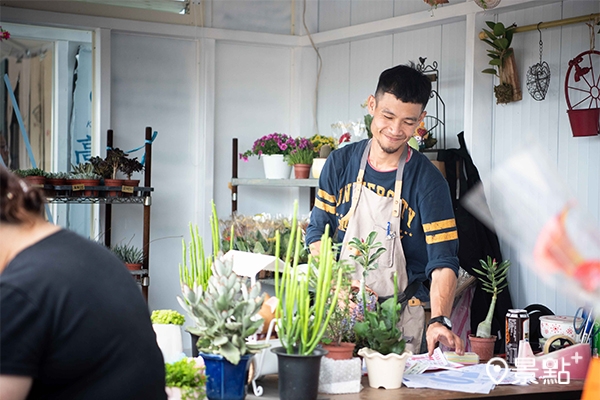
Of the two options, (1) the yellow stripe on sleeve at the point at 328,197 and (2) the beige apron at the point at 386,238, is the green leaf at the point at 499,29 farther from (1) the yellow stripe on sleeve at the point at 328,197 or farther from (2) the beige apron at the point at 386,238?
(1) the yellow stripe on sleeve at the point at 328,197

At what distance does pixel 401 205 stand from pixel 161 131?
299cm

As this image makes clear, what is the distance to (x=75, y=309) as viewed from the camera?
4.42 feet

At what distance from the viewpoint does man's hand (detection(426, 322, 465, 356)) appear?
2502mm

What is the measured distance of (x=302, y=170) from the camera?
206 inches

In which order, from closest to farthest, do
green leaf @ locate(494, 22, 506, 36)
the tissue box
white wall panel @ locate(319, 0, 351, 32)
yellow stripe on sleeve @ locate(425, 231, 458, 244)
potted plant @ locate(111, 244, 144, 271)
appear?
the tissue box
yellow stripe on sleeve @ locate(425, 231, 458, 244)
green leaf @ locate(494, 22, 506, 36)
potted plant @ locate(111, 244, 144, 271)
white wall panel @ locate(319, 0, 351, 32)

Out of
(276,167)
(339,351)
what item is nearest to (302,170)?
(276,167)

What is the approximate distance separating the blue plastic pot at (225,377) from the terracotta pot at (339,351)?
304mm

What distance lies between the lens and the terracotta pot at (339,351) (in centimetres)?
210

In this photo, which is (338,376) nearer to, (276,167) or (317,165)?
(317,165)

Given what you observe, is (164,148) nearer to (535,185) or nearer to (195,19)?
(195,19)

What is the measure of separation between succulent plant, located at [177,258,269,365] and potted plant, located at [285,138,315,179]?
336 centimetres

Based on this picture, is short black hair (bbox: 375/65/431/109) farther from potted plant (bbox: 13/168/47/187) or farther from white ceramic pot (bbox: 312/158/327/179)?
potted plant (bbox: 13/168/47/187)

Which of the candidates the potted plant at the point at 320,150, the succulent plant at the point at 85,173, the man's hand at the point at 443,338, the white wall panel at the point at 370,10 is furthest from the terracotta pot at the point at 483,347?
the white wall panel at the point at 370,10

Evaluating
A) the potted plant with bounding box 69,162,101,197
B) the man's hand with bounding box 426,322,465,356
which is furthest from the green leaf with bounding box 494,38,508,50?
the potted plant with bounding box 69,162,101,197
